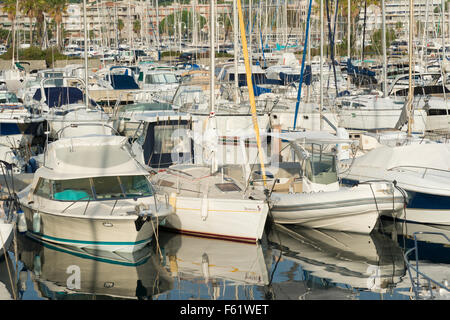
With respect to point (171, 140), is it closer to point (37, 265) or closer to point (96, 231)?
point (96, 231)

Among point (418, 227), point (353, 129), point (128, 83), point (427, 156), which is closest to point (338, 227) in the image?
point (418, 227)

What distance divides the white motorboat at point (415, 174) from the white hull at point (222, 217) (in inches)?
124

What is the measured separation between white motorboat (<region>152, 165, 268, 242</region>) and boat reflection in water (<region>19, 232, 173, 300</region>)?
3.39ft

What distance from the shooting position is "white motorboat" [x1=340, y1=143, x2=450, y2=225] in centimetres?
1620

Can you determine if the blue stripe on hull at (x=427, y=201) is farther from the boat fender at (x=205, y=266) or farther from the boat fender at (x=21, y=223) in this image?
the boat fender at (x=21, y=223)

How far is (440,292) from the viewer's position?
33.6 ft

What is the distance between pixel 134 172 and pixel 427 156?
22.9ft

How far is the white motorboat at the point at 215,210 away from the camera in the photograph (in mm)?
14938

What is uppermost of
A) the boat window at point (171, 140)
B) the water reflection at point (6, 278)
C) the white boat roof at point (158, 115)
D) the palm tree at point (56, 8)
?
the palm tree at point (56, 8)

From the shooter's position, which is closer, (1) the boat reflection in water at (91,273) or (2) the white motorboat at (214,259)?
(1) the boat reflection in water at (91,273)

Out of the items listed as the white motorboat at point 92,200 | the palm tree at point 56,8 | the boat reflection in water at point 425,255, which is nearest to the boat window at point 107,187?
the white motorboat at point 92,200

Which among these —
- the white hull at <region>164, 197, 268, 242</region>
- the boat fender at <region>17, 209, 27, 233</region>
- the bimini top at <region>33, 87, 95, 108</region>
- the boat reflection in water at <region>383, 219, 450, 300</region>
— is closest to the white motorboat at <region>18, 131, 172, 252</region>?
the boat fender at <region>17, 209, 27, 233</region>

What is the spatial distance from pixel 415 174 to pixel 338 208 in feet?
8.30
